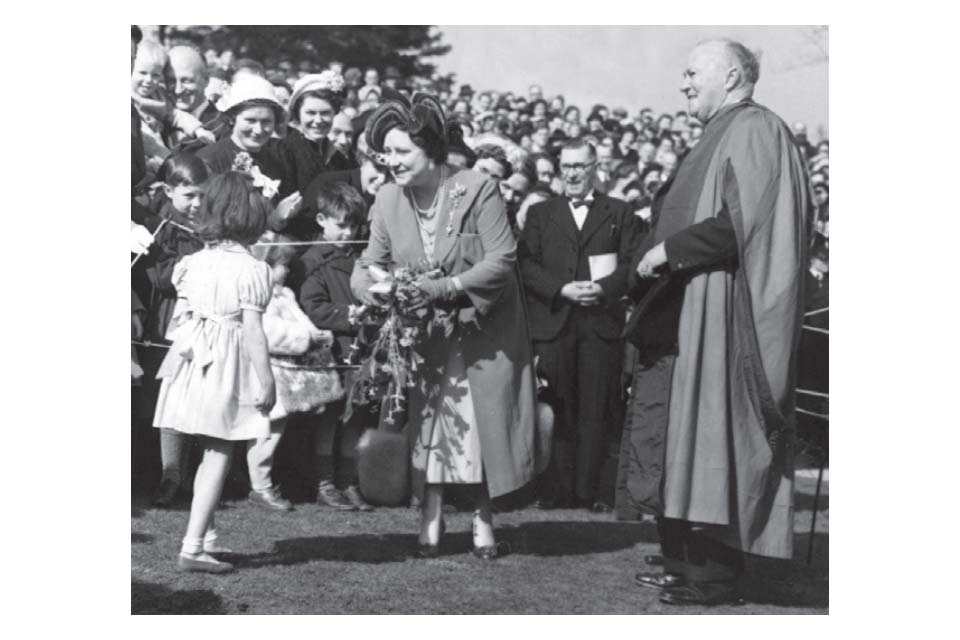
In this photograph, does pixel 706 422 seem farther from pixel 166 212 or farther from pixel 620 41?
pixel 166 212

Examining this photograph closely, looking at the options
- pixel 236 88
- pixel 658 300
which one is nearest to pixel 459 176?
pixel 658 300

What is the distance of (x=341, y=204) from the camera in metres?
7.35

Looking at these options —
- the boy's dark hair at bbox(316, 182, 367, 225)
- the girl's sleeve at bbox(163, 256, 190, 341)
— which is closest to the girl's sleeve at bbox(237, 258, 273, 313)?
the girl's sleeve at bbox(163, 256, 190, 341)

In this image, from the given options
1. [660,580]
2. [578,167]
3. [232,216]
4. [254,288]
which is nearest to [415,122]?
[232,216]

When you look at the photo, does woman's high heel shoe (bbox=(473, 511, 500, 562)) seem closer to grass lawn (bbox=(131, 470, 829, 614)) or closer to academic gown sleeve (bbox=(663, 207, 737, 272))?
grass lawn (bbox=(131, 470, 829, 614))

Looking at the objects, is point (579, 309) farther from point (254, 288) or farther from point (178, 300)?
point (254, 288)

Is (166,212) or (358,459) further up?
(166,212)

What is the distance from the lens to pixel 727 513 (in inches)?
226

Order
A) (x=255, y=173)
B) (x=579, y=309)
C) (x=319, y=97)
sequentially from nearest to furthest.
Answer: (x=255, y=173)
(x=319, y=97)
(x=579, y=309)

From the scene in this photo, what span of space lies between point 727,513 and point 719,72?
1969mm

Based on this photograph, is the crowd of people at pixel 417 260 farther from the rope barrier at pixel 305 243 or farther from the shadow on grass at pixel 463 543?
the shadow on grass at pixel 463 543

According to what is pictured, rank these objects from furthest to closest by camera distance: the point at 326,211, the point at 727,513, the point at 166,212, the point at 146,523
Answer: the point at 326,211
the point at 166,212
the point at 146,523
the point at 727,513

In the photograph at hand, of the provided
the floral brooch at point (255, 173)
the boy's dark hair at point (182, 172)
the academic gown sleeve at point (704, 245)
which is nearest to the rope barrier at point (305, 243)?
the floral brooch at point (255, 173)

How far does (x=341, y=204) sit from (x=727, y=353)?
2.51 metres
